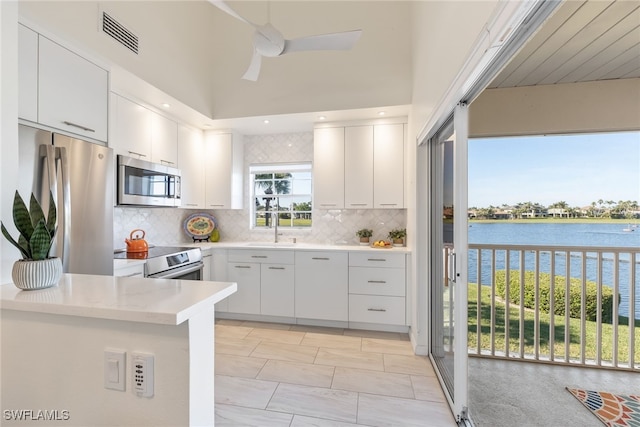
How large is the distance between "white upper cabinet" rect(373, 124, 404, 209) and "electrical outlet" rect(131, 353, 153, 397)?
114 inches

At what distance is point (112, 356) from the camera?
2.72ft

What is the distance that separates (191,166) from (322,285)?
7.57 ft

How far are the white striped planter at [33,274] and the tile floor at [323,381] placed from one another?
1.37 m

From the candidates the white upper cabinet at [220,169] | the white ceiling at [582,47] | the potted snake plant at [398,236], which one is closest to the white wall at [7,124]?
the white ceiling at [582,47]

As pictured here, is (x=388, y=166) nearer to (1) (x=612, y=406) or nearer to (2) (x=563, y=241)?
(2) (x=563, y=241)

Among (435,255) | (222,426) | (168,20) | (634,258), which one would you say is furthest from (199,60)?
(634,258)

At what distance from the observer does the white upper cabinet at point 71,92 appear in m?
1.84

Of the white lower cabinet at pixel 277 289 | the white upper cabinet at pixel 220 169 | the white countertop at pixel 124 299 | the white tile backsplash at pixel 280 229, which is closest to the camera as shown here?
the white countertop at pixel 124 299

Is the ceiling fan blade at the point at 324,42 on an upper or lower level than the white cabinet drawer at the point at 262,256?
upper

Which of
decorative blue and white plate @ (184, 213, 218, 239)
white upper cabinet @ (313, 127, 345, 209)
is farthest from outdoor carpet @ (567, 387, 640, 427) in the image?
decorative blue and white plate @ (184, 213, 218, 239)

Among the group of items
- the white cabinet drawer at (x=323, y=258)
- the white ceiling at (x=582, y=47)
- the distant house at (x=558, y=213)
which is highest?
the white ceiling at (x=582, y=47)

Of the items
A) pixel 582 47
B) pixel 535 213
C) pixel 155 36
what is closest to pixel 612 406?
pixel 535 213

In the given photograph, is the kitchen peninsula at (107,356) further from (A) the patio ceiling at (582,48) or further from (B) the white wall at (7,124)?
(A) the patio ceiling at (582,48)

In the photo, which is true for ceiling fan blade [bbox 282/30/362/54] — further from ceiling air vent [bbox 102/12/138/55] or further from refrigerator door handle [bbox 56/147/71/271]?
refrigerator door handle [bbox 56/147/71/271]
